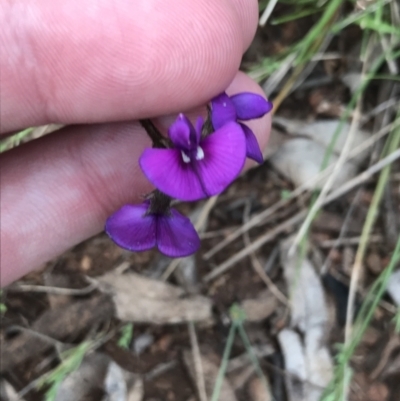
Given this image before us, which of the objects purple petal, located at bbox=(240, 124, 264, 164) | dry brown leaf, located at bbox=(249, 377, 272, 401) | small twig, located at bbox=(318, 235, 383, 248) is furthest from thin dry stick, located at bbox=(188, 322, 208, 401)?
purple petal, located at bbox=(240, 124, 264, 164)

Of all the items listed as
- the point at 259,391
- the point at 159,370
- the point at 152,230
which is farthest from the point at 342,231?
the point at 152,230

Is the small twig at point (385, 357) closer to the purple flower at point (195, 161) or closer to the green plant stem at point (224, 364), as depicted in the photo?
the green plant stem at point (224, 364)

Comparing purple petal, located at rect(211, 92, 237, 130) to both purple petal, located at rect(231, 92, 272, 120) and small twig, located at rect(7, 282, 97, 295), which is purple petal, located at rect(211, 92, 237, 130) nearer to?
purple petal, located at rect(231, 92, 272, 120)

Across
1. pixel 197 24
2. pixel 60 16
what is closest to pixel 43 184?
pixel 60 16

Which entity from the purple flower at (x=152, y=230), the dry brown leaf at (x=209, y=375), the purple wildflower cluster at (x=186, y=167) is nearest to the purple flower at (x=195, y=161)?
the purple wildflower cluster at (x=186, y=167)

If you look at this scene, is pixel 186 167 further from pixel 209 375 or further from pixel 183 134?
pixel 209 375

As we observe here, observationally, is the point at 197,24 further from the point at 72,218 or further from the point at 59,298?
the point at 59,298

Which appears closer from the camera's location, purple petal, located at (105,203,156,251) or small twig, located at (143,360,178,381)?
purple petal, located at (105,203,156,251)
